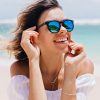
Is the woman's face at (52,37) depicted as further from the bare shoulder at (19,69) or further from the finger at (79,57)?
the bare shoulder at (19,69)

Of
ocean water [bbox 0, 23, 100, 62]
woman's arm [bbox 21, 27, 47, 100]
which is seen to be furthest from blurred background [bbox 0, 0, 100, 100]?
woman's arm [bbox 21, 27, 47, 100]

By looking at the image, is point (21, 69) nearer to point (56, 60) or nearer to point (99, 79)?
point (56, 60)

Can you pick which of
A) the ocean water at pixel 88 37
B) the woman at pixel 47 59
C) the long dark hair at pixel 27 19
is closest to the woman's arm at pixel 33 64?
the woman at pixel 47 59

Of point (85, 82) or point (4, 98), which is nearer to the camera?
point (85, 82)

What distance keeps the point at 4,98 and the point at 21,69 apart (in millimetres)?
2008

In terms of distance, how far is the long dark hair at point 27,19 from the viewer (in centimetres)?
391

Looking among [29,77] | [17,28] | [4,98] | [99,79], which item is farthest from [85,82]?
[99,79]

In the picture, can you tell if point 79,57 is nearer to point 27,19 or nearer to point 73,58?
point 73,58

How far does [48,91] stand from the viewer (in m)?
3.97

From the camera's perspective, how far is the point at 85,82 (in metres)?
3.82

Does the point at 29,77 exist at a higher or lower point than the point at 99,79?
higher

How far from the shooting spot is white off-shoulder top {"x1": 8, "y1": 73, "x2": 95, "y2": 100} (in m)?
3.81

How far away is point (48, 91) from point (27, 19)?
0.70 meters

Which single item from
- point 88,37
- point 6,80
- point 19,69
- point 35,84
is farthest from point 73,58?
point 88,37
